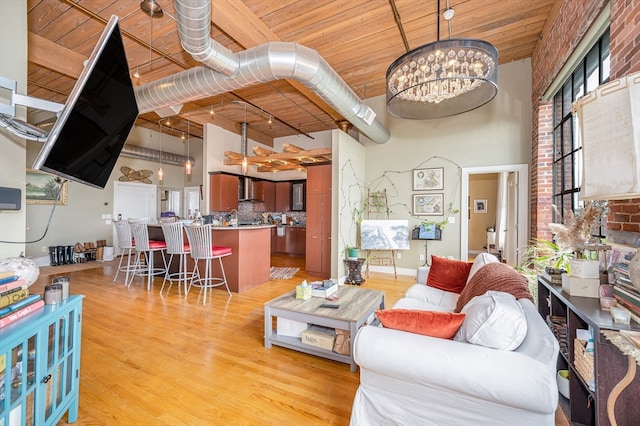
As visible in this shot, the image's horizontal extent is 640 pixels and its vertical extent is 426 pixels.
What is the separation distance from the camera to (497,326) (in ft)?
4.07

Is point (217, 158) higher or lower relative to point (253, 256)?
higher

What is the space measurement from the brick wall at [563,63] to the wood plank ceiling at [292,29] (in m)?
0.36

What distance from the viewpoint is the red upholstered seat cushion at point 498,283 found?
1777 mm

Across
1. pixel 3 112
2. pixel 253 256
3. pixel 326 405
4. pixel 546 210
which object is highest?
pixel 3 112

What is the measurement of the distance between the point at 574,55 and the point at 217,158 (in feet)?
21.8

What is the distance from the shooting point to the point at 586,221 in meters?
1.76

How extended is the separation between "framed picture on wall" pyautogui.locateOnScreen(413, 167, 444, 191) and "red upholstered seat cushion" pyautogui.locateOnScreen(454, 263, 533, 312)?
11.0ft

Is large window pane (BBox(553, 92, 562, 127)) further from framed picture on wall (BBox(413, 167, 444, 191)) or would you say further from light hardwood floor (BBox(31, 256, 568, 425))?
light hardwood floor (BBox(31, 256, 568, 425))

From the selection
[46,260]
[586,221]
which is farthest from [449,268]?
[46,260]

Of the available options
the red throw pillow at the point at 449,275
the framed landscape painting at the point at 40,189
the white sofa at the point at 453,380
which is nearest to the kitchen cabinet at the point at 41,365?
the white sofa at the point at 453,380

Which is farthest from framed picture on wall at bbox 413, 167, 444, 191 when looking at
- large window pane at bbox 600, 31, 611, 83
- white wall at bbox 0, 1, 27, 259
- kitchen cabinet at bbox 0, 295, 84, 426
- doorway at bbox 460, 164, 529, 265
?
white wall at bbox 0, 1, 27, 259

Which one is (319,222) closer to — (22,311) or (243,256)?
(243,256)

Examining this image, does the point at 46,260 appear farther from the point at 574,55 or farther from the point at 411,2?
the point at 574,55

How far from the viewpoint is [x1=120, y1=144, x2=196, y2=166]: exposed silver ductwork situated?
6.87 m
